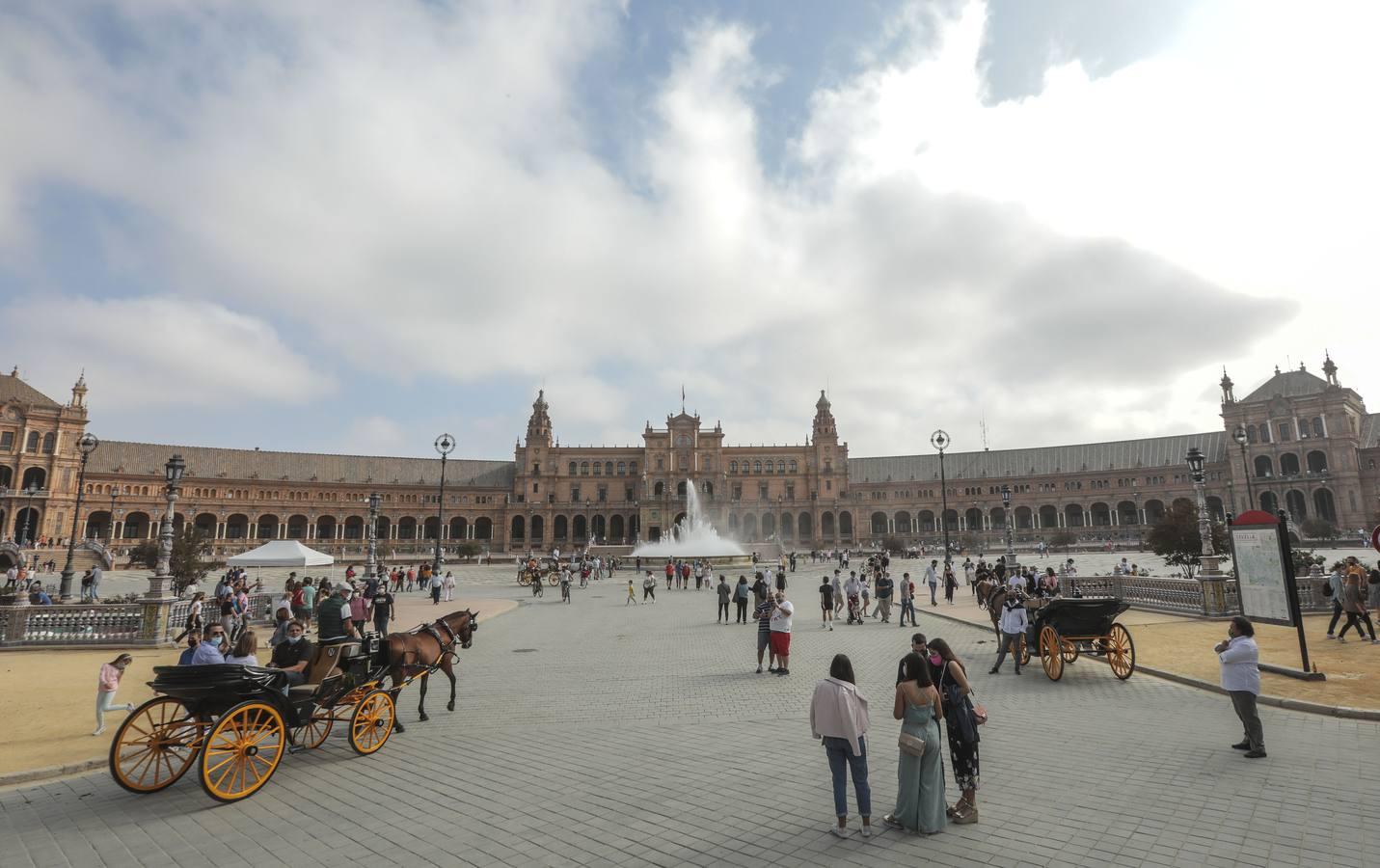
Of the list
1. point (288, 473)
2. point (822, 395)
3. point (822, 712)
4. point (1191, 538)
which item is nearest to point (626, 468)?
point (822, 395)

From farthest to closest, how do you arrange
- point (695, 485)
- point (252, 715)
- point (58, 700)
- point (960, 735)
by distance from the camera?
point (695, 485) → point (58, 700) → point (252, 715) → point (960, 735)

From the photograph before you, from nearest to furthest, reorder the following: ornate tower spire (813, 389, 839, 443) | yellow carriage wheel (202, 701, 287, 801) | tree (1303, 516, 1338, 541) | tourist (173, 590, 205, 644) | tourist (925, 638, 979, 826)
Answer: tourist (925, 638, 979, 826) < yellow carriage wheel (202, 701, 287, 801) < tourist (173, 590, 205, 644) < tree (1303, 516, 1338, 541) < ornate tower spire (813, 389, 839, 443)

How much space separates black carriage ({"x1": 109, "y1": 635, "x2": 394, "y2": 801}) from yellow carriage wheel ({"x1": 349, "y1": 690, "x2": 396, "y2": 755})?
0.04ft

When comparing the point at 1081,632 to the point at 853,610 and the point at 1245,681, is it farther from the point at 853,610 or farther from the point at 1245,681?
the point at 853,610

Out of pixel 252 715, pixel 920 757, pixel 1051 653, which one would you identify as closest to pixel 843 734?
pixel 920 757

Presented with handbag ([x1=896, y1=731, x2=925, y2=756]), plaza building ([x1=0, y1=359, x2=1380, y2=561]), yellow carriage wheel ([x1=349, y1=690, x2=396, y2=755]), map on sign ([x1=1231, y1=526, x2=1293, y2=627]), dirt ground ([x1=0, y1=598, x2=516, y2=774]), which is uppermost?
plaza building ([x1=0, y1=359, x2=1380, y2=561])

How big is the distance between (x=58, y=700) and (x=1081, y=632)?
17567 millimetres

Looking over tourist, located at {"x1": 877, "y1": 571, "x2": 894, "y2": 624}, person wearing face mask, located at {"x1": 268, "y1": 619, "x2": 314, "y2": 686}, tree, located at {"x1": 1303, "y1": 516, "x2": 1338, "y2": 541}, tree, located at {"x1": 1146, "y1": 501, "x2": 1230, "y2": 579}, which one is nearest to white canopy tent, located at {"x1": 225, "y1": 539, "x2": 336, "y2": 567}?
person wearing face mask, located at {"x1": 268, "y1": 619, "x2": 314, "y2": 686}

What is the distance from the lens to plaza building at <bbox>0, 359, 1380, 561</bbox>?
6969 centimetres

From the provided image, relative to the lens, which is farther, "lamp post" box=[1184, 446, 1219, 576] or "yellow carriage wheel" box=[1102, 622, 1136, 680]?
"lamp post" box=[1184, 446, 1219, 576]

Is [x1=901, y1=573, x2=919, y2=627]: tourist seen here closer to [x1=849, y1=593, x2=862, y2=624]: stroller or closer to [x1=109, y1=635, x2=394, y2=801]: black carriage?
[x1=849, y1=593, x2=862, y2=624]: stroller

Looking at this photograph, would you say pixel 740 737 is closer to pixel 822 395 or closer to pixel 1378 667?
pixel 1378 667

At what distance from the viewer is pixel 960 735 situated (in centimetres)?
591

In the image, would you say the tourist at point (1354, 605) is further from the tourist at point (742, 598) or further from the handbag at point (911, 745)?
the handbag at point (911, 745)
